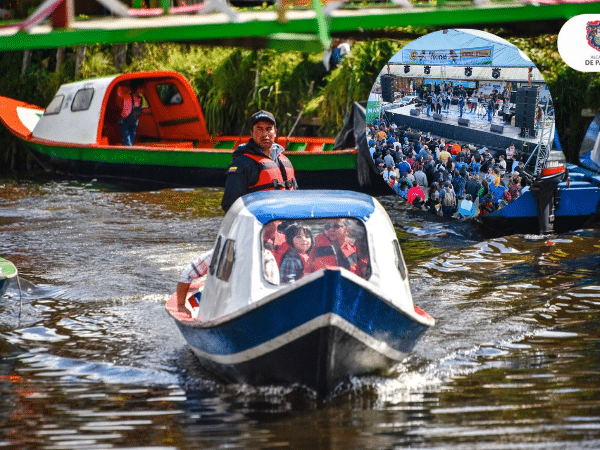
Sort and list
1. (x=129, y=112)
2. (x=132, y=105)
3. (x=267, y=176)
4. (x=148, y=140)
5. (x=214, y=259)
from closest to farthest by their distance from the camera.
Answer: (x=214, y=259)
(x=267, y=176)
(x=132, y=105)
(x=129, y=112)
(x=148, y=140)

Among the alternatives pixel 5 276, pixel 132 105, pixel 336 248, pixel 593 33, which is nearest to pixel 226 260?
pixel 336 248

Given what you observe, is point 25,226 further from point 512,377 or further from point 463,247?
point 512,377

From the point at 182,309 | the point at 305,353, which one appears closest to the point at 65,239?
the point at 182,309

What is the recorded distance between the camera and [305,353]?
5.74 meters

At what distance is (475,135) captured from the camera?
1154 cm

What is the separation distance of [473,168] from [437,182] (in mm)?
523

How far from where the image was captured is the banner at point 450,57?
1130 centimetres

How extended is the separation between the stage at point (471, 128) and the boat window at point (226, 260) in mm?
5854

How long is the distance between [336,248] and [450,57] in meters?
5.96

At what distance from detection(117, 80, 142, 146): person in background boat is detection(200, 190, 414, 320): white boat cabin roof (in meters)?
13.1

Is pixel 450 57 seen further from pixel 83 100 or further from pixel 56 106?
pixel 56 106

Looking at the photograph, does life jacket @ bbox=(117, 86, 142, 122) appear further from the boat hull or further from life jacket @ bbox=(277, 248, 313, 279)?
life jacket @ bbox=(277, 248, 313, 279)

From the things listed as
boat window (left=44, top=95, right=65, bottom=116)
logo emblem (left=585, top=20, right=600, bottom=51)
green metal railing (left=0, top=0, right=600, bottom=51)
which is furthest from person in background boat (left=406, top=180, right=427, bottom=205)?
boat window (left=44, top=95, right=65, bottom=116)

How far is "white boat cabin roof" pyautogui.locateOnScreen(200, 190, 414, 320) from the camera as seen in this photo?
239 inches
